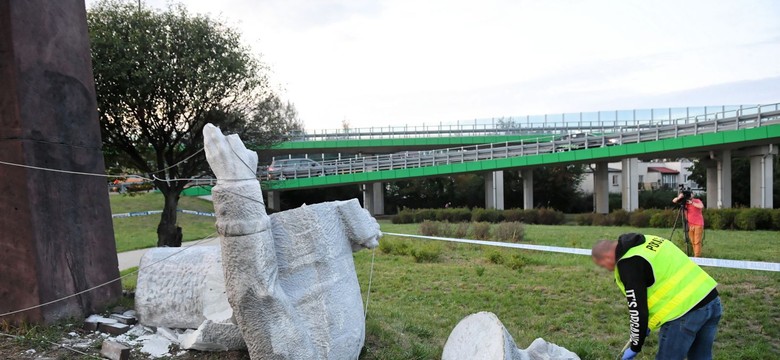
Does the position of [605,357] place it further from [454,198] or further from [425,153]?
[454,198]

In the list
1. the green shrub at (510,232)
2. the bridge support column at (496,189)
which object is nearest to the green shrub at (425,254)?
the green shrub at (510,232)

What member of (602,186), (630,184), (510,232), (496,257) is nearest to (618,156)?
(630,184)

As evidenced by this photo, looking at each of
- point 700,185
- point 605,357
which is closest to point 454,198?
point 700,185

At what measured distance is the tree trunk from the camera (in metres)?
13.9

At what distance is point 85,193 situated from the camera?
20.6 feet

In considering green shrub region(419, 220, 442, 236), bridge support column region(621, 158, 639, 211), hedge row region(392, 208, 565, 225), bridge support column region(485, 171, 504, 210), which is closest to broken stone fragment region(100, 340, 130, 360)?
green shrub region(419, 220, 442, 236)

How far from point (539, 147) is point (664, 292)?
25905 millimetres

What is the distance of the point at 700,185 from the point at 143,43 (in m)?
41.4

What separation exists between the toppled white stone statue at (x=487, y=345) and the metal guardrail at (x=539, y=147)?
17.0m

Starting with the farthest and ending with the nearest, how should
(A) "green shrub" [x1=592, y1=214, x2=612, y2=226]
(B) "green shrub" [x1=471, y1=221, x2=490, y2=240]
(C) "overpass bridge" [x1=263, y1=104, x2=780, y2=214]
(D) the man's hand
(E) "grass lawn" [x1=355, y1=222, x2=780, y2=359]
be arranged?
(C) "overpass bridge" [x1=263, y1=104, x2=780, y2=214] → (A) "green shrub" [x1=592, y1=214, x2=612, y2=226] → (B) "green shrub" [x1=471, y1=221, x2=490, y2=240] → (E) "grass lawn" [x1=355, y1=222, x2=780, y2=359] → (D) the man's hand

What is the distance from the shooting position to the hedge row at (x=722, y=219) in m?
18.5

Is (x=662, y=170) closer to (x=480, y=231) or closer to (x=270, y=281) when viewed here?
(x=480, y=231)

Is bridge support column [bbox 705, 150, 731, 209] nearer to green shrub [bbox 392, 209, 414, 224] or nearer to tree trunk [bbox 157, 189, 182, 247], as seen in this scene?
green shrub [bbox 392, 209, 414, 224]

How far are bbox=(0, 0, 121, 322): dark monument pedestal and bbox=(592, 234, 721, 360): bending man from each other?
560 cm
